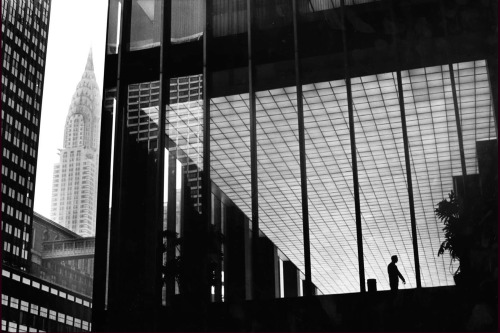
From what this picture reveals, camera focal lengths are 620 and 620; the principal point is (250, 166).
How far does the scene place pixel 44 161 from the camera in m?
8.22

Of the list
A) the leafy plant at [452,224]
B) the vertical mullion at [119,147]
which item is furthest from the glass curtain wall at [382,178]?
the vertical mullion at [119,147]

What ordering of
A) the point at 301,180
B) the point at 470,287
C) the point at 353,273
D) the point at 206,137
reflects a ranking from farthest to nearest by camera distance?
the point at 206,137
the point at 301,180
the point at 353,273
the point at 470,287

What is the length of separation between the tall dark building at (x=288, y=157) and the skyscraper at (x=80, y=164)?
0.16 meters

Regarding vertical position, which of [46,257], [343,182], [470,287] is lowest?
[470,287]

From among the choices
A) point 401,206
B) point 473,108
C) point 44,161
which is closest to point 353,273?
point 401,206

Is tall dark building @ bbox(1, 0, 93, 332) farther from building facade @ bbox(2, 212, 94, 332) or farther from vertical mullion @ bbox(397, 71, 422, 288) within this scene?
vertical mullion @ bbox(397, 71, 422, 288)

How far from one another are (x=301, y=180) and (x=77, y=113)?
327cm

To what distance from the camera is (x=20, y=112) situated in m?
8.15

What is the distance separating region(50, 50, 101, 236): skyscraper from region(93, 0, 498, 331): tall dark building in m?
0.16

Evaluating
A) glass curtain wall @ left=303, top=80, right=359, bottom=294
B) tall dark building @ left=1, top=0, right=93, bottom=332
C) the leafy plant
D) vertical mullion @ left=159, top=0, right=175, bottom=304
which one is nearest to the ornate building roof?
tall dark building @ left=1, top=0, right=93, bottom=332

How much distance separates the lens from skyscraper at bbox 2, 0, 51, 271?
7766mm

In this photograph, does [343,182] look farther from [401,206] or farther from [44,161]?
[44,161]

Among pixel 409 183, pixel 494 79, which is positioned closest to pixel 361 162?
pixel 409 183

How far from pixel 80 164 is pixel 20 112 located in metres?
1.02
